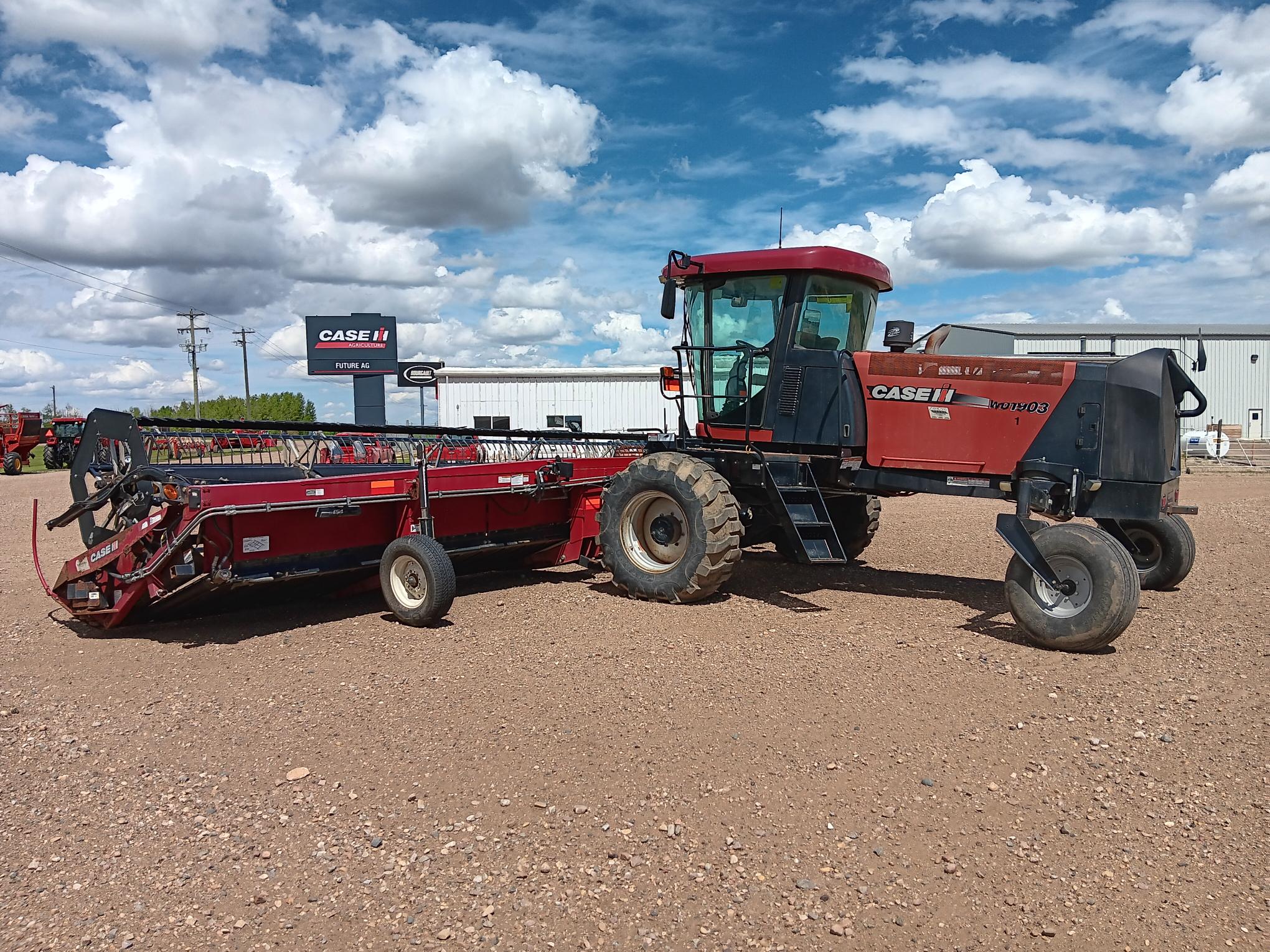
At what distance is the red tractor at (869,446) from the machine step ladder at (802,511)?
A: 1 cm

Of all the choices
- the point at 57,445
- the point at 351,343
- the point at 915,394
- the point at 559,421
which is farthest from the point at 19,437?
the point at 915,394

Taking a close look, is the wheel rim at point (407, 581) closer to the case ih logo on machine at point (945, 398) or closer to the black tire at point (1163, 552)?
the case ih logo on machine at point (945, 398)

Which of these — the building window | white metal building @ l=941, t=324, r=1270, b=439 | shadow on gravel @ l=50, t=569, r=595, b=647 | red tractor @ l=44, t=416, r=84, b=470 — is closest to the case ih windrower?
shadow on gravel @ l=50, t=569, r=595, b=647

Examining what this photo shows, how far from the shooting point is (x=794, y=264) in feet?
24.5

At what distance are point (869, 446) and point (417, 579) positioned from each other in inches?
142

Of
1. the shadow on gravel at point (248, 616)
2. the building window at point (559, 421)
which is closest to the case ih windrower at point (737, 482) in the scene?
the shadow on gravel at point (248, 616)

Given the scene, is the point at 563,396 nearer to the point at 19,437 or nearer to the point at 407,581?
the point at 19,437

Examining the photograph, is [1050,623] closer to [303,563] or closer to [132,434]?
[303,563]

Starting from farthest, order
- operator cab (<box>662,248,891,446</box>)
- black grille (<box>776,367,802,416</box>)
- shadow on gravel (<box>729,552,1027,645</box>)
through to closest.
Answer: black grille (<box>776,367,802,416</box>) → operator cab (<box>662,248,891,446</box>) → shadow on gravel (<box>729,552,1027,645</box>)

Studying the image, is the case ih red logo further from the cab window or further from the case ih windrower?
the cab window

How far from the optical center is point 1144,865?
10.5 ft

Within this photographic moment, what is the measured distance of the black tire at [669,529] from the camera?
7.14 metres

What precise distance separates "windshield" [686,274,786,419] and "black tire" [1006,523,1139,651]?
2.69 m

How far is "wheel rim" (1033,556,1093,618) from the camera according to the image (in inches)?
229
